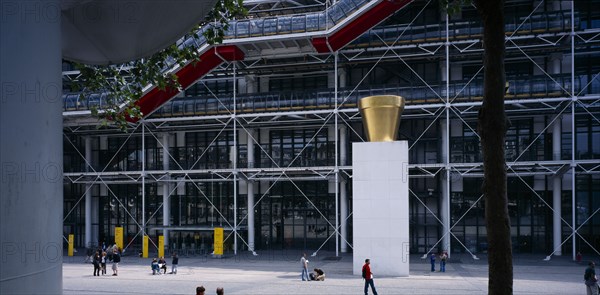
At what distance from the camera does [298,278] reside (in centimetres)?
1814

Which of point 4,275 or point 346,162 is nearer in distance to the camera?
point 4,275

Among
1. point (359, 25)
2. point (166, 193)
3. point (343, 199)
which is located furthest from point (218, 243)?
point (359, 25)

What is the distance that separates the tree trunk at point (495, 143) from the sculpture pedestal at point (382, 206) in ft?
43.0

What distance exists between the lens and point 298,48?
82.8 ft

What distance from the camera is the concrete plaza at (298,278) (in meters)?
15.6

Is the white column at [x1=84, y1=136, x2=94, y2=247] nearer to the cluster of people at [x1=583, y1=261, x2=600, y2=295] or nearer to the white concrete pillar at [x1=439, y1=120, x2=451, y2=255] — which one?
the white concrete pillar at [x1=439, y1=120, x2=451, y2=255]

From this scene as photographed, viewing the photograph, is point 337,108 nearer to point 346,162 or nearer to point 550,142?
point 346,162

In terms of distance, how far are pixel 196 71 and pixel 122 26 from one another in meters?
21.0

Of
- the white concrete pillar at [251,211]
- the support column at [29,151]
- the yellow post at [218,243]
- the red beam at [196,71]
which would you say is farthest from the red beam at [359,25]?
the support column at [29,151]

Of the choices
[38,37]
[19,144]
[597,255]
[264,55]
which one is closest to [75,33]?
[38,37]

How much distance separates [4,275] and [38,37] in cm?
137

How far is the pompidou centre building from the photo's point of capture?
77.2 feet

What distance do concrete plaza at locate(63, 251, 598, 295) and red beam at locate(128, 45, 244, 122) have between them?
7743mm

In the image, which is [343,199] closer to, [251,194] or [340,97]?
[251,194]
